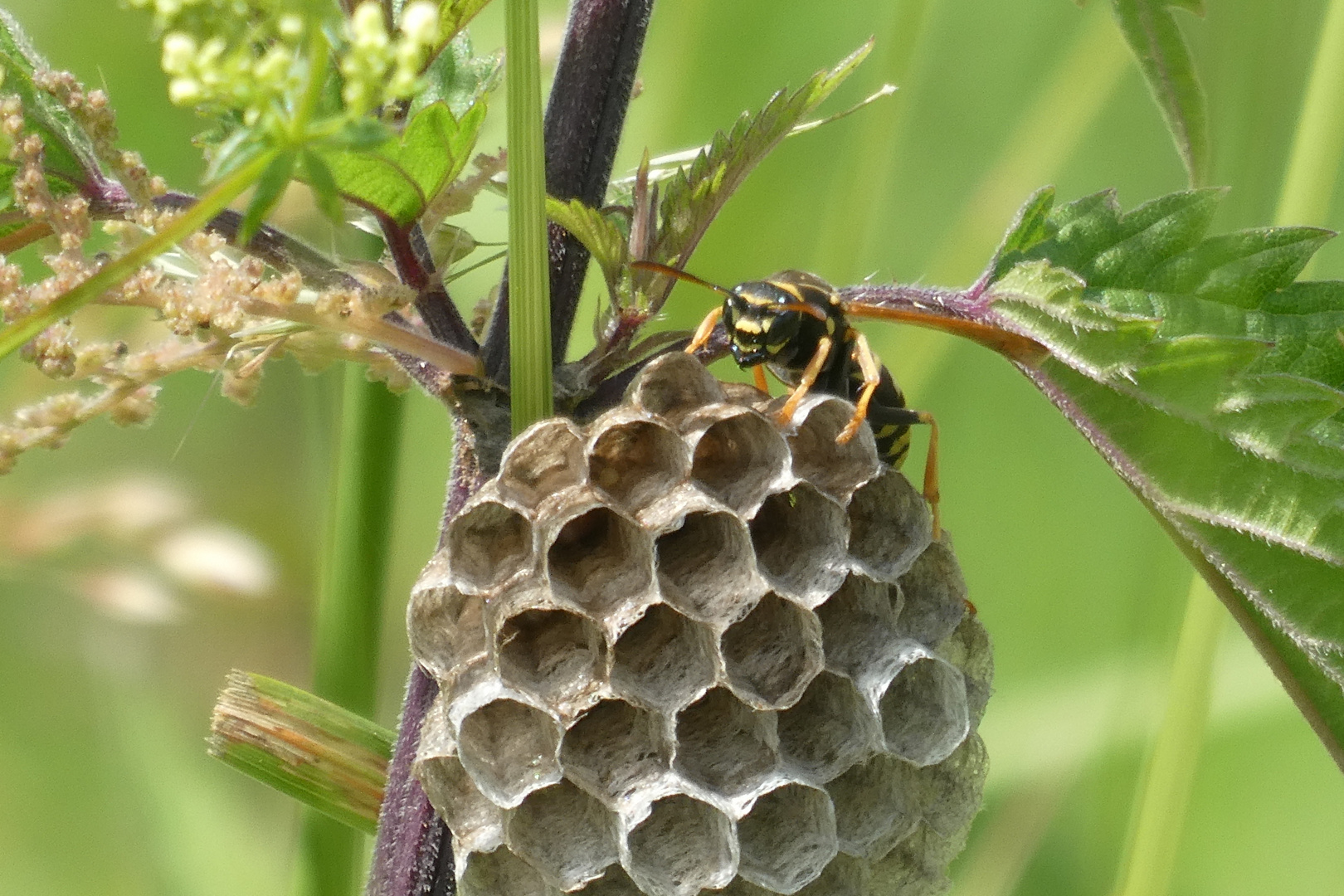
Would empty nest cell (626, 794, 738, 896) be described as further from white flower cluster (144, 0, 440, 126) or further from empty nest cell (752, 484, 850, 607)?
white flower cluster (144, 0, 440, 126)

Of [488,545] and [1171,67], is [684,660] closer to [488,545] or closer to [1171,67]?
[488,545]

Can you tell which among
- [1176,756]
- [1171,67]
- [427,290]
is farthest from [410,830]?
[1176,756]

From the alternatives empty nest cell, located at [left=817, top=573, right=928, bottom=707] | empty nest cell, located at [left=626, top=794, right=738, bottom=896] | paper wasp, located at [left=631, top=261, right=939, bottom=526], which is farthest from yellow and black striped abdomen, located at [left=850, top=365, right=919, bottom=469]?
empty nest cell, located at [left=626, top=794, right=738, bottom=896]

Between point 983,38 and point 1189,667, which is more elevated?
point 983,38

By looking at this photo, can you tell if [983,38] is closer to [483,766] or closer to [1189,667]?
[1189,667]

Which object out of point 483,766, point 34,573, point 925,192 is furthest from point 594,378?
point 925,192

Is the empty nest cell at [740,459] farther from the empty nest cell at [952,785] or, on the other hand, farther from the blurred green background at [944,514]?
the blurred green background at [944,514]

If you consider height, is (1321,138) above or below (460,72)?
above
